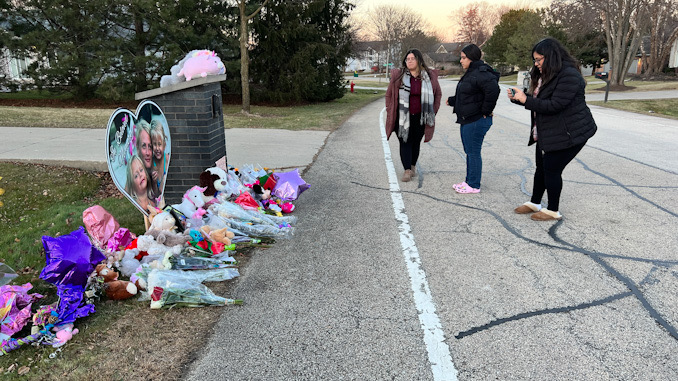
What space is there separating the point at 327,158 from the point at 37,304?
594 cm

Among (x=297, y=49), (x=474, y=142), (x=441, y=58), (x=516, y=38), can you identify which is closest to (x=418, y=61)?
(x=474, y=142)

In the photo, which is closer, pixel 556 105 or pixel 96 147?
pixel 556 105

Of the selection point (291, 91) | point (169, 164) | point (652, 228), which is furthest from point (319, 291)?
point (291, 91)

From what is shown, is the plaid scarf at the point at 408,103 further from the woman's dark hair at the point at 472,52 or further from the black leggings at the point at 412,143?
the woman's dark hair at the point at 472,52

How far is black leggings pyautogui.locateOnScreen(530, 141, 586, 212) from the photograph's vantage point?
472 centimetres

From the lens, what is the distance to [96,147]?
8.48 m

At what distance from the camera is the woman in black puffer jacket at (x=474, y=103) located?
5.62 m

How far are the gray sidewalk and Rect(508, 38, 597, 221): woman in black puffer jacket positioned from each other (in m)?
4.00

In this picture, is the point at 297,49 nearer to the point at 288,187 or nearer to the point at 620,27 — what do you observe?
the point at 288,187

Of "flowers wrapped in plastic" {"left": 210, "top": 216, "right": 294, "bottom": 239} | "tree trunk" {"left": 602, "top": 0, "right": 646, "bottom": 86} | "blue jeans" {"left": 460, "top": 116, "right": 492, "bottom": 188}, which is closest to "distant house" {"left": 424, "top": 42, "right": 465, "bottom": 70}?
"tree trunk" {"left": 602, "top": 0, "right": 646, "bottom": 86}

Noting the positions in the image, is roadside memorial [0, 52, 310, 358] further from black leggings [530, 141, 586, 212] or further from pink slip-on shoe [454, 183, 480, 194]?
black leggings [530, 141, 586, 212]

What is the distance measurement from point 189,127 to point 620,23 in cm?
3531

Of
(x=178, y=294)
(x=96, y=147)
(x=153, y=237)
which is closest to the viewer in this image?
(x=178, y=294)

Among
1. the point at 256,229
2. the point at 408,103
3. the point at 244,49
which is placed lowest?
the point at 256,229
